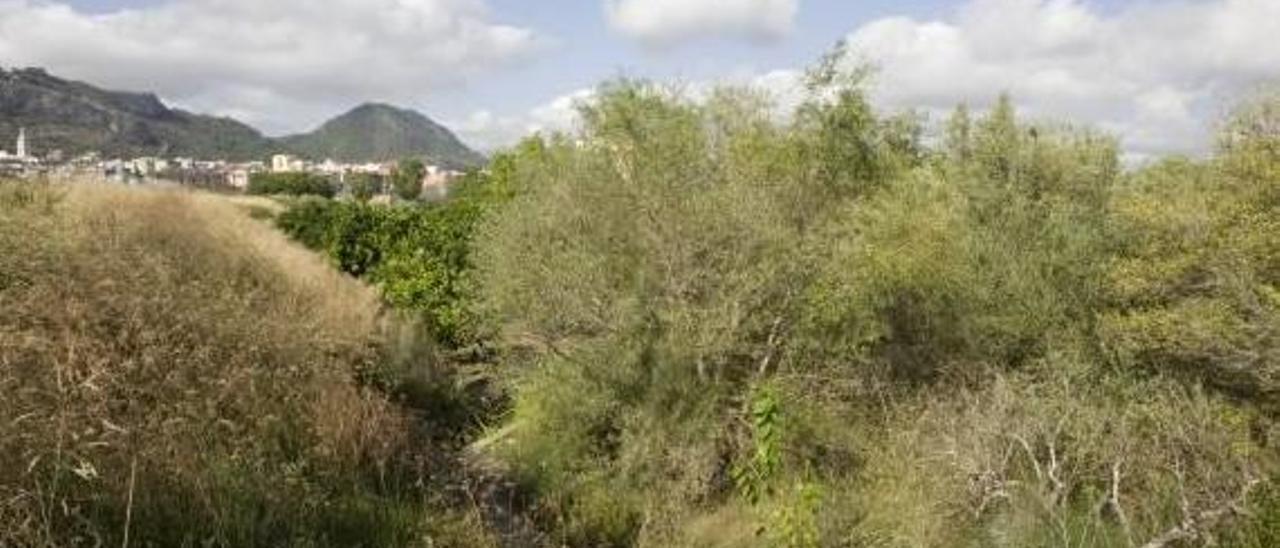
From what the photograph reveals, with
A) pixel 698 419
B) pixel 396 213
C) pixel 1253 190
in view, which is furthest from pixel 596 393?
pixel 396 213

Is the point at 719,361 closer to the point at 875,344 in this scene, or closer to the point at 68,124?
the point at 875,344

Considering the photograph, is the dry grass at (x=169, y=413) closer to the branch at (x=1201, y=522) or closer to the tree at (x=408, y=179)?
the branch at (x=1201, y=522)

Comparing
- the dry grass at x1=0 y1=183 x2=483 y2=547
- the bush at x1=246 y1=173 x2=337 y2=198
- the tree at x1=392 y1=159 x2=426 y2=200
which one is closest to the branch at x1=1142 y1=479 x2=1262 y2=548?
the dry grass at x1=0 y1=183 x2=483 y2=547

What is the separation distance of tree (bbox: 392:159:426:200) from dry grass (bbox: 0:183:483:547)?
309 ft

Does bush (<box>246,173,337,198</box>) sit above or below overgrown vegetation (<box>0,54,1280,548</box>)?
below

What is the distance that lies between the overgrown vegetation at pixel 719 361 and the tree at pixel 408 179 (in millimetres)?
89369

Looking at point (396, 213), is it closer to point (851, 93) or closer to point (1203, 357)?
point (851, 93)

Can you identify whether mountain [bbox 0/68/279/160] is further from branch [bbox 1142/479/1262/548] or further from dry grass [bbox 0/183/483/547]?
branch [bbox 1142/479/1262/548]

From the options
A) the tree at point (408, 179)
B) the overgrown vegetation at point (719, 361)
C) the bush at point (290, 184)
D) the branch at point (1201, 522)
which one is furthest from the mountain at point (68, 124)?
the branch at point (1201, 522)

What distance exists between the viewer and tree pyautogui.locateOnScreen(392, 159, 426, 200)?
10781cm

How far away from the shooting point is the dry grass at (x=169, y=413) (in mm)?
6277

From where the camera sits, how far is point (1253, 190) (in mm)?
13156

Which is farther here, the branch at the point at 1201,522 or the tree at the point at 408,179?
the tree at the point at 408,179

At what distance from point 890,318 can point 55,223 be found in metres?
10.3
